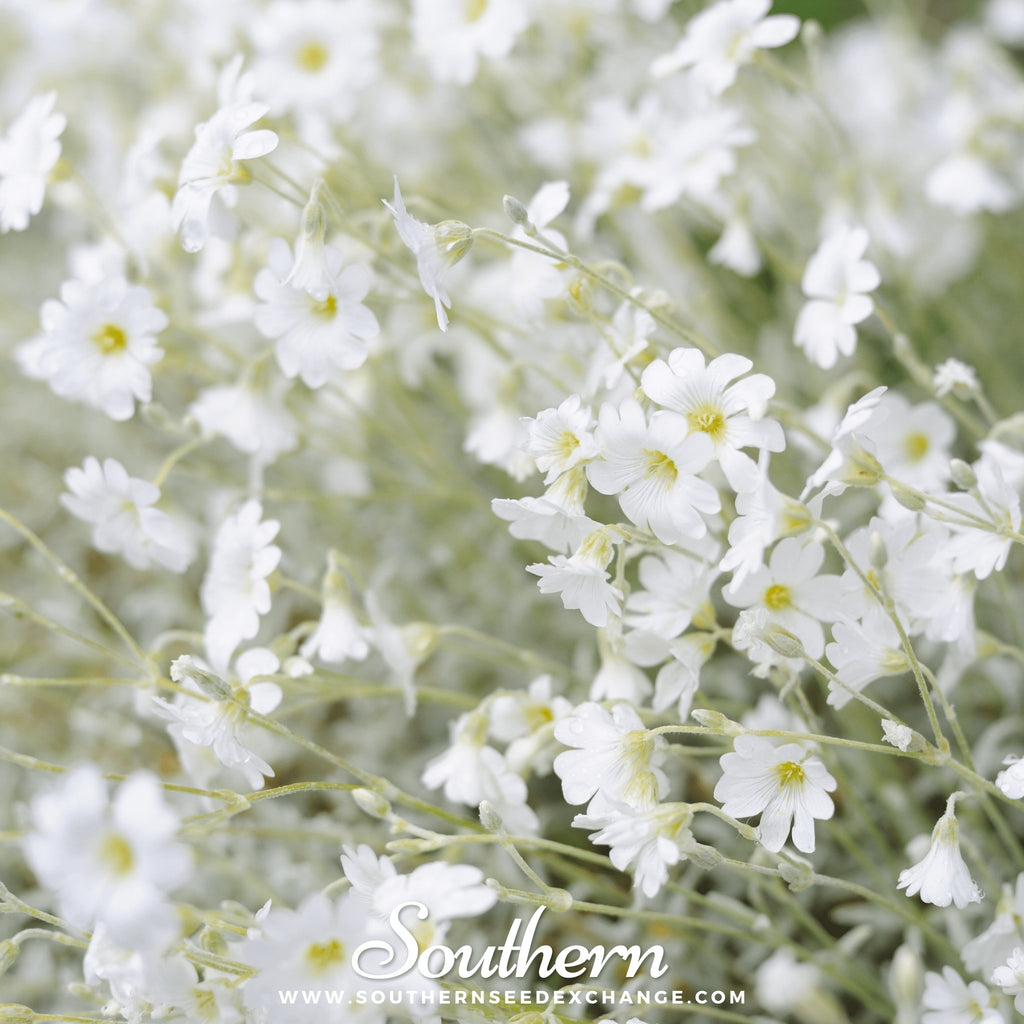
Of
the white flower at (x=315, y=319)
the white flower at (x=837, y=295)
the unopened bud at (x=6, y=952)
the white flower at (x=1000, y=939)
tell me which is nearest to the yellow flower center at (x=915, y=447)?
the white flower at (x=837, y=295)

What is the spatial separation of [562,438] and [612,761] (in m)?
0.22

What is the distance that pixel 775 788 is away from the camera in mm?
735

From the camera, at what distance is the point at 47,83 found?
1601 mm

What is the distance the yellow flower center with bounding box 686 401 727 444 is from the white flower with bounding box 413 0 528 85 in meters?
0.57

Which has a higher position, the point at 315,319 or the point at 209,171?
the point at 209,171

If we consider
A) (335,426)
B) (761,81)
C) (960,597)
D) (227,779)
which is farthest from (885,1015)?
(761,81)

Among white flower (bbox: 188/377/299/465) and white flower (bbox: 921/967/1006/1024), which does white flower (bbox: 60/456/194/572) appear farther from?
white flower (bbox: 921/967/1006/1024)

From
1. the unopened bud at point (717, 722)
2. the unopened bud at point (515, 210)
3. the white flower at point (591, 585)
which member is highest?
the unopened bud at point (515, 210)

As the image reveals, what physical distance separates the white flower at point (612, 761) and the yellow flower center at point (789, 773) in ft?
0.26

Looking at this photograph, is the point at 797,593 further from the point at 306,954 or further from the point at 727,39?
the point at 727,39

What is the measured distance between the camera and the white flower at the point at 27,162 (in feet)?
3.04

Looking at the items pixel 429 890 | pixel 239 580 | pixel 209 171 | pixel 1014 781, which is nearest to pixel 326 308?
pixel 209 171

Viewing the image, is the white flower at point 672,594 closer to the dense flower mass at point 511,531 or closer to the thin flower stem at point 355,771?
the dense flower mass at point 511,531

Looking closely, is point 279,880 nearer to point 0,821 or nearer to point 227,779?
point 227,779
